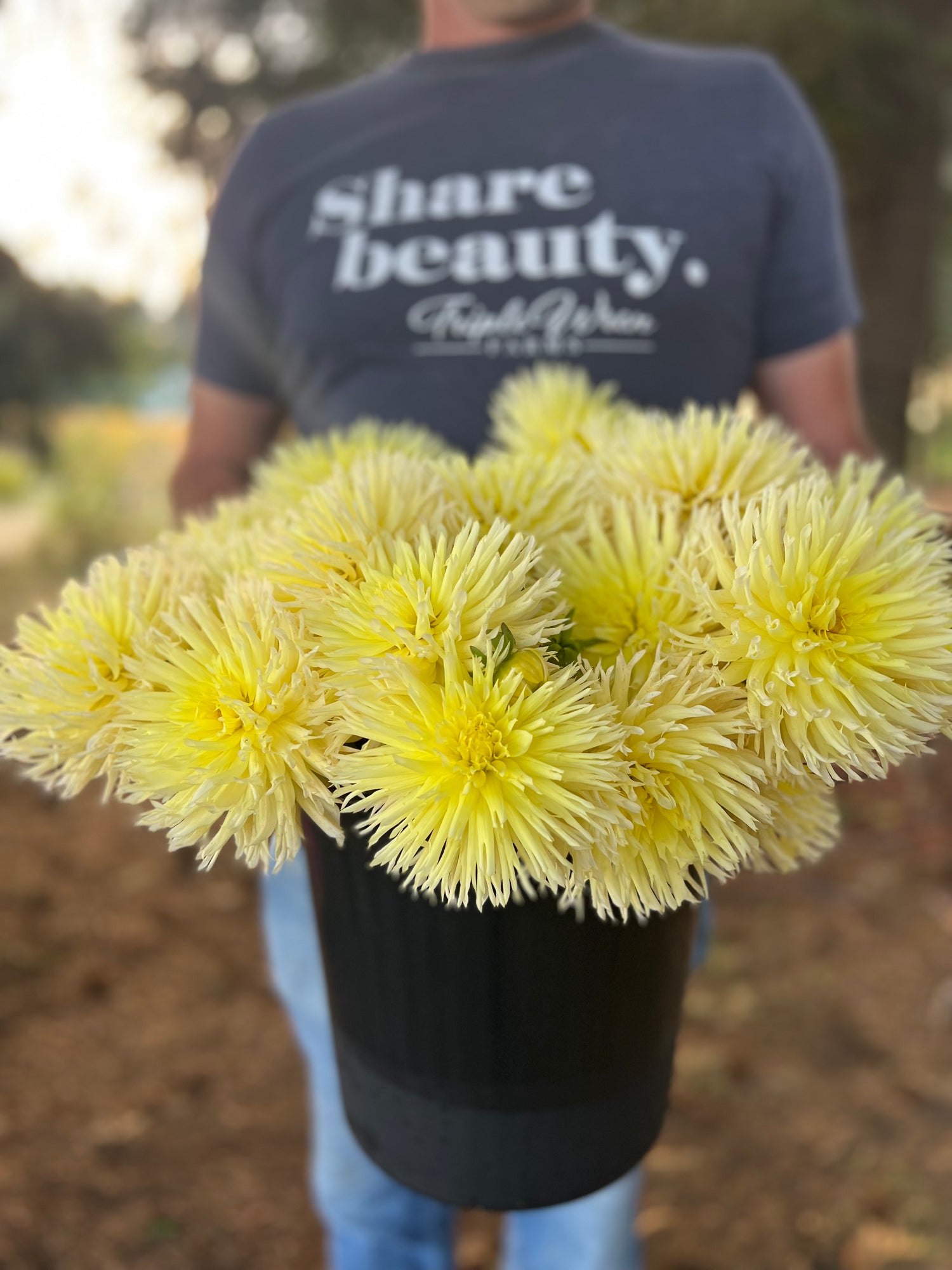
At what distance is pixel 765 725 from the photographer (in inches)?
19.7

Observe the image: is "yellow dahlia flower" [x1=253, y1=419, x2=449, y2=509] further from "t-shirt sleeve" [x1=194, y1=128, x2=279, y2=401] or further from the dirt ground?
the dirt ground

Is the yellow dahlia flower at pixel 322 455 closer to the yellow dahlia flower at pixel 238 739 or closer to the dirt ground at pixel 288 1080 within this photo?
the yellow dahlia flower at pixel 238 739

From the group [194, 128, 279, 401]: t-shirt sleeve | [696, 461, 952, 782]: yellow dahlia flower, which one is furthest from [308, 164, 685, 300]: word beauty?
[696, 461, 952, 782]: yellow dahlia flower

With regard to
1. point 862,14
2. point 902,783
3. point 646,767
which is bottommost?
point 902,783

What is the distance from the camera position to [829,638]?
0.50m

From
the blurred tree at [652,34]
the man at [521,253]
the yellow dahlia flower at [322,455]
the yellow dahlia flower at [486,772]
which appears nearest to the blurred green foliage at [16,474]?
the blurred tree at [652,34]

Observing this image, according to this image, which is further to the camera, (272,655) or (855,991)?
(855,991)

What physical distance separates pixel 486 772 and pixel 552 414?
0.46 m

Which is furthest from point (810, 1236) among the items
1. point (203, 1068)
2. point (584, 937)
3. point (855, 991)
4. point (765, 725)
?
point (765, 725)

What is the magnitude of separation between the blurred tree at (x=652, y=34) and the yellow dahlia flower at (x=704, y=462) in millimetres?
2086

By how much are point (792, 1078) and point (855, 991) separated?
0.34 metres

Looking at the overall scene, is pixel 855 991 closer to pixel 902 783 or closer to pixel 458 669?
pixel 902 783

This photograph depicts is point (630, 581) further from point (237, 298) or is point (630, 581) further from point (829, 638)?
point (237, 298)

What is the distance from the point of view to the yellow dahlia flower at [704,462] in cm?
61
